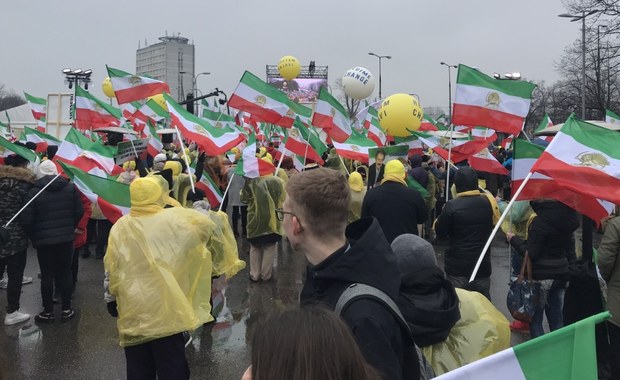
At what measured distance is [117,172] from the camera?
26.4 ft

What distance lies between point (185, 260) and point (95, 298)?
3.74 meters

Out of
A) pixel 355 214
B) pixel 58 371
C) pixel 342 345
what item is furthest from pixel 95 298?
pixel 342 345

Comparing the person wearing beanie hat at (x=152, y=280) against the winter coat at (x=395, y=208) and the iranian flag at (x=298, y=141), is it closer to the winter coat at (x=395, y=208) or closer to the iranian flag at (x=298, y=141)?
the winter coat at (x=395, y=208)

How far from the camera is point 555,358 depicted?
5.12 feet

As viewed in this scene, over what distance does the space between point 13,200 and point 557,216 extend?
568cm

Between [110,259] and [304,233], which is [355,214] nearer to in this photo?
[110,259]

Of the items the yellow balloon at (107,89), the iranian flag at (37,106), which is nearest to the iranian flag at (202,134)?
the iranian flag at (37,106)

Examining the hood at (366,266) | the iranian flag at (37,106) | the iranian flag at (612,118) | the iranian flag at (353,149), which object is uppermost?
the iranian flag at (37,106)

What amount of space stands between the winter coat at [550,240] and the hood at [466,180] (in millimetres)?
576

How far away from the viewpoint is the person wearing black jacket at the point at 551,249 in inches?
177

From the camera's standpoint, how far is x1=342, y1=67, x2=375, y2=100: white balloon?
675 inches

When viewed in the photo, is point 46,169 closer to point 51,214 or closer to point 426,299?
point 51,214

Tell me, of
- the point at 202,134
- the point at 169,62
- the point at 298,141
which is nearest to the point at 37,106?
the point at 298,141

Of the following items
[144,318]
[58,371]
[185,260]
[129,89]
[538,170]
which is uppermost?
[129,89]
